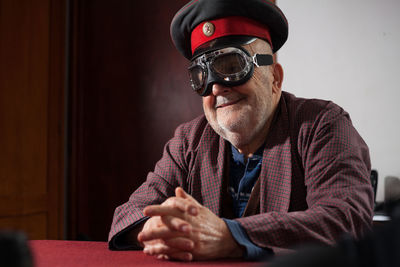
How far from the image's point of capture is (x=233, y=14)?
1465 mm

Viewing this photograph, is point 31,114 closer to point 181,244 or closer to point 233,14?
point 233,14

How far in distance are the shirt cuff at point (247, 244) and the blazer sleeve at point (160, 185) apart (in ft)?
1.15

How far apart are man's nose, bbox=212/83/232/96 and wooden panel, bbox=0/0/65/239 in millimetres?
1742

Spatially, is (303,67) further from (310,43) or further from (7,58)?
(7,58)

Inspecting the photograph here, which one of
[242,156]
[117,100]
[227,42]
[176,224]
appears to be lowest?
[176,224]

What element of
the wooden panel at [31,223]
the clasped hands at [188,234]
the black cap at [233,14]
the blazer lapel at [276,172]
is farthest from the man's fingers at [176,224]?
the wooden panel at [31,223]

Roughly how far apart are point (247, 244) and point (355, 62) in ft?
6.73

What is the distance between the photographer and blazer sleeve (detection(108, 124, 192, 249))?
1.31m

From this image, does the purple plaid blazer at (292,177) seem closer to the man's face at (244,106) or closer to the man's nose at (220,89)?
the man's face at (244,106)

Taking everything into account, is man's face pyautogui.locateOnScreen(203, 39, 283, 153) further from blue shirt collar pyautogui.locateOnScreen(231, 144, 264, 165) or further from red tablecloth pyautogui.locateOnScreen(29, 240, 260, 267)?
red tablecloth pyautogui.locateOnScreen(29, 240, 260, 267)

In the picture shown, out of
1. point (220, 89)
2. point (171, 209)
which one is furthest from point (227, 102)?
point (171, 209)

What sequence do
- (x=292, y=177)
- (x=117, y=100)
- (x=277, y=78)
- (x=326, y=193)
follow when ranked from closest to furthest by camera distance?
1. (x=326, y=193)
2. (x=292, y=177)
3. (x=277, y=78)
4. (x=117, y=100)

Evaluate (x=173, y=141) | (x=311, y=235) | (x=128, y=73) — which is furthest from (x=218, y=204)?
(x=128, y=73)

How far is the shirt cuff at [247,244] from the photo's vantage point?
963mm
